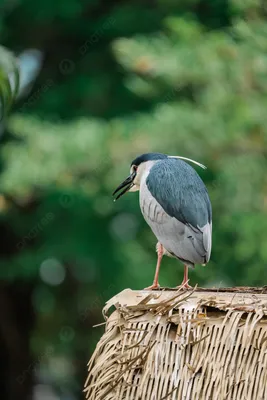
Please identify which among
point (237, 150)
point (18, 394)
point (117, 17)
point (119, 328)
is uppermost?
point (117, 17)

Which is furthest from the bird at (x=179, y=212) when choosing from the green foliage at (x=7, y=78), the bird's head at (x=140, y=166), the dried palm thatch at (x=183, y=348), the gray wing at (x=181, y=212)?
the green foliage at (x=7, y=78)

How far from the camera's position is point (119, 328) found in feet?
9.78

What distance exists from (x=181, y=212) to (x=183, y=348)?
120 cm

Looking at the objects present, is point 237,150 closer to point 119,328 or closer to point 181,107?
point 181,107

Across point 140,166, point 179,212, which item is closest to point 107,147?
point 140,166

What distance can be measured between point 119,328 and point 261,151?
5274mm

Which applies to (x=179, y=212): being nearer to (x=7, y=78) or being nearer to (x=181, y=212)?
(x=181, y=212)

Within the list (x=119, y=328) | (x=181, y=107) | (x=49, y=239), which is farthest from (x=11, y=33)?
(x=119, y=328)

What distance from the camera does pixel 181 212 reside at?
12.8 feet

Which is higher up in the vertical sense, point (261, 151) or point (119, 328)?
point (261, 151)

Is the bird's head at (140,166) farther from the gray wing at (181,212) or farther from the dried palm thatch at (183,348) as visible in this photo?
the dried palm thatch at (183,348)

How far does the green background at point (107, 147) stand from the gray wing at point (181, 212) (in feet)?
12.2

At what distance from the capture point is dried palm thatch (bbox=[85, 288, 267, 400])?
2625mm

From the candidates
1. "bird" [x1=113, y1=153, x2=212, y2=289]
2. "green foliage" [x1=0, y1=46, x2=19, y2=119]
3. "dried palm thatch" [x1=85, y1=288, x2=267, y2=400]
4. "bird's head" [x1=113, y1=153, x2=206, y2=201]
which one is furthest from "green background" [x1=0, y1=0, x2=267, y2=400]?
"green foliage" [x1=0, y1=46, x2=19, y2=119]
